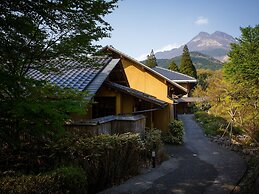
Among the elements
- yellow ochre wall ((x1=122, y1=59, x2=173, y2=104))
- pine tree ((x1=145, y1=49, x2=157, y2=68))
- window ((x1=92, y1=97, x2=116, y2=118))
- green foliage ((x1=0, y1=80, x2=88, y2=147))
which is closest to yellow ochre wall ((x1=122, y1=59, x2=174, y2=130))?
yellow ochre wall ((x1=122, y1=59, x2=173, y2=104))

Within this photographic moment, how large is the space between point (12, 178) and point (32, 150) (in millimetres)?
1860

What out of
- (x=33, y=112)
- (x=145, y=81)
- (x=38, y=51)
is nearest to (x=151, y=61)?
(x=145, y=81)

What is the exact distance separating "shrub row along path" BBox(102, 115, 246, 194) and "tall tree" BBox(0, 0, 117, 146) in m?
4.00

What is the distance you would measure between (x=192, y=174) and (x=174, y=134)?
916 cm

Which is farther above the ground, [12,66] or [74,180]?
[12,66]

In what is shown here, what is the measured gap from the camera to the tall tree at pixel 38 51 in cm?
483

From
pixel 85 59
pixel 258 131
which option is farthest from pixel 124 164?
pixel 258 131

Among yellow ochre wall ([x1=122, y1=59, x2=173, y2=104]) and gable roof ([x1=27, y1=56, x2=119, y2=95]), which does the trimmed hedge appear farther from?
yellow ochre wall ([x1=122, y1=59, x2=173, y2=104])

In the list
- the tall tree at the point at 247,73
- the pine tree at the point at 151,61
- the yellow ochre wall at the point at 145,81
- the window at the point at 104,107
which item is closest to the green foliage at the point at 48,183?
the window at the point at 104,107

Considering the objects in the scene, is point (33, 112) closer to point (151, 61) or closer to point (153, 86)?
point (153, 86)

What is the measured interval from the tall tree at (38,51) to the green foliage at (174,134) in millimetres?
13014

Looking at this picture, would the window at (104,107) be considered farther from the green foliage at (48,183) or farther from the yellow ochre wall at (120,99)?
the green foliage at (48,183)

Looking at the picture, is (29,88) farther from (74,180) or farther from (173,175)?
(173,175)

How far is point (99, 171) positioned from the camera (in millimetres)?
8531
